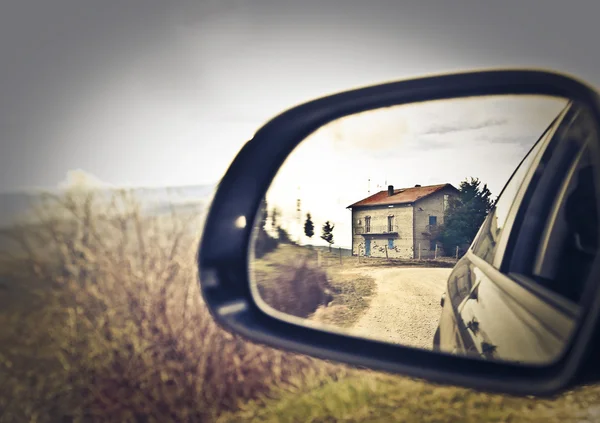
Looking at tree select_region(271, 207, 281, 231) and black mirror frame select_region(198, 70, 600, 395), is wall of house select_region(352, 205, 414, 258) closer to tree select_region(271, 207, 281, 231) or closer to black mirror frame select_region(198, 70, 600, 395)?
tree select_region(271, 207, 281, 231)

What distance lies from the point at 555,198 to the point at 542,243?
0.29 feet

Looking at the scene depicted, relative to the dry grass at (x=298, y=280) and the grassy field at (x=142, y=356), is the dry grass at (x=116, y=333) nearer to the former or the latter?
the grassy field at (x=142, y=356)

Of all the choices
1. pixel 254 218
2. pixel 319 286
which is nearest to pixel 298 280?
pixel 319 286

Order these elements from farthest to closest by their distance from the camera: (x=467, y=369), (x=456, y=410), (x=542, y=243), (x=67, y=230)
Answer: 1. (x=67, y=230)
2. (x=456, y=410)
3. (x=542, y=243)
4. (x=467, y=369)

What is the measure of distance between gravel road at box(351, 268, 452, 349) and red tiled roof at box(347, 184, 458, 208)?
1.42ft

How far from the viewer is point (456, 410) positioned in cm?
330

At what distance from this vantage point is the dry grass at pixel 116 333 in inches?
139

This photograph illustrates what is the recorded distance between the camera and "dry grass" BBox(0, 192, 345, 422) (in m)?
3.54

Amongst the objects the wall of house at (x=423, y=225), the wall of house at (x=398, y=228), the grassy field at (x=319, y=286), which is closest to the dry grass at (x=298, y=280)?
the grassy field at (x=319, y=286)

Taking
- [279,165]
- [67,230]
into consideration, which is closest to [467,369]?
[279,165]

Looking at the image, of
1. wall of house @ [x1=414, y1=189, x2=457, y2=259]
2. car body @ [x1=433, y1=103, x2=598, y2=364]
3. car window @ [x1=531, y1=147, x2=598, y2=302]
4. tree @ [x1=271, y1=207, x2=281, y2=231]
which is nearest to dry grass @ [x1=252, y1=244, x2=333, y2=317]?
tree @ [x1=271, y1=207, x2=281, y2=231]

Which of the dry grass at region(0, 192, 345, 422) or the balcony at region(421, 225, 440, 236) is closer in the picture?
the balcony at region(421, 225, 440, 236)

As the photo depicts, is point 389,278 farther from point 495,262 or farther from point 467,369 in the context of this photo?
point 467,369

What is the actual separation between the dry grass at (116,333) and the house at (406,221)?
1.13 m
